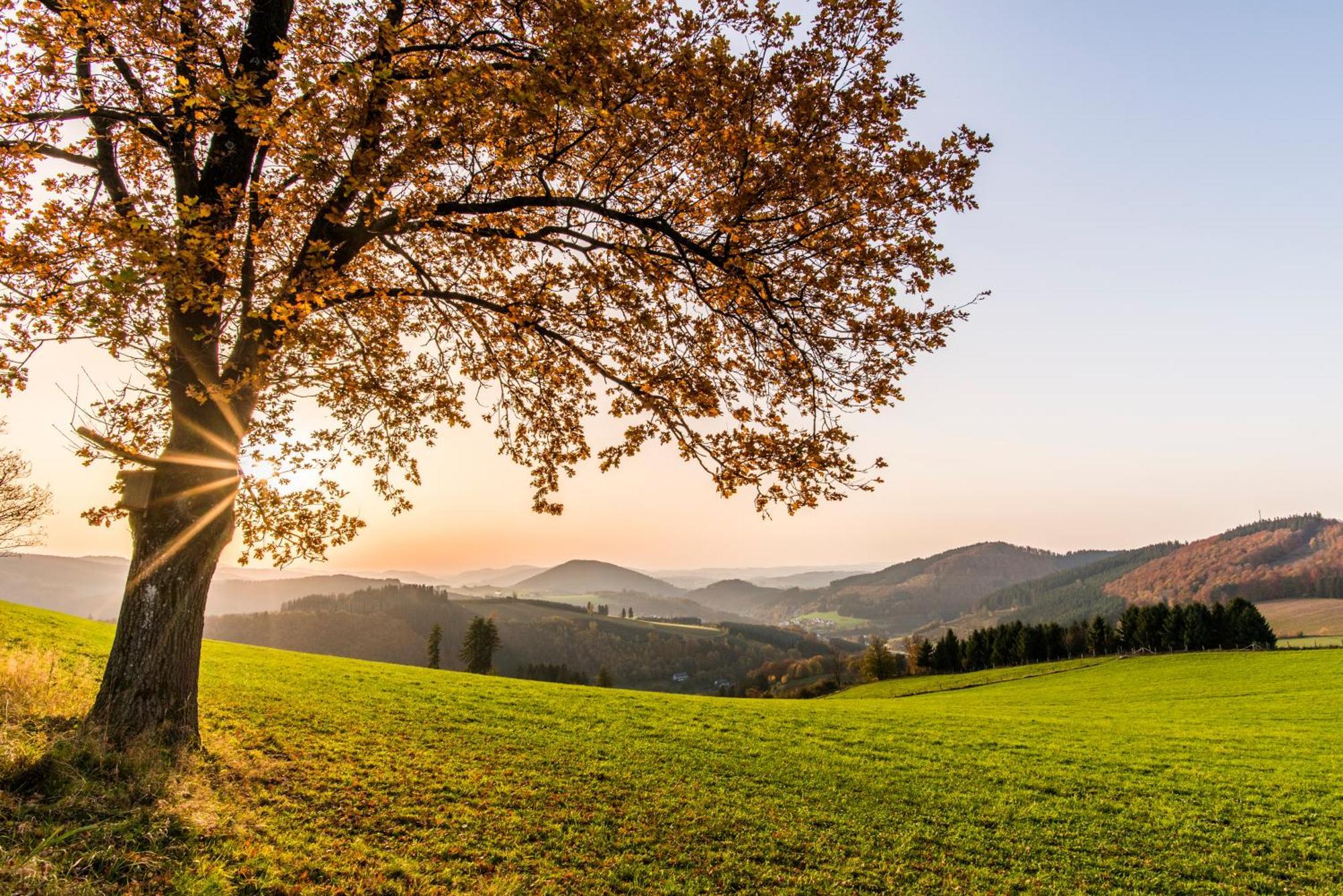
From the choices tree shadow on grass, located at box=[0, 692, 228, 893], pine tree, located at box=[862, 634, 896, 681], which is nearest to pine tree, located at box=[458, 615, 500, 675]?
pine tree, located at box=[862, 634, 896, 681]

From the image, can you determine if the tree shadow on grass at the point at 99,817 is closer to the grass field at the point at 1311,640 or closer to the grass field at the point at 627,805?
the grass field at the point at 627,805

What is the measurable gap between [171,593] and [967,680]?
70.4m

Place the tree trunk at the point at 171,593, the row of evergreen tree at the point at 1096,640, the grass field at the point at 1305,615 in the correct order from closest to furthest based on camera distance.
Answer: the tree trunk at the point at 171,593 < the row of evergreen tree at the point at 1096,640 < the grass field at the point at 1305,615

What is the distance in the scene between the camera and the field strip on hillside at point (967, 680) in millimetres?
58594

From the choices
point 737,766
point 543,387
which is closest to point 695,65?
point 543,387

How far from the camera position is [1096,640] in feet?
250

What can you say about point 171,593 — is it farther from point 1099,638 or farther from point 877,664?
point 1099,638

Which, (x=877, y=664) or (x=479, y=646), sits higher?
(x=479, y=646)

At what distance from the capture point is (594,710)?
59.2 feet

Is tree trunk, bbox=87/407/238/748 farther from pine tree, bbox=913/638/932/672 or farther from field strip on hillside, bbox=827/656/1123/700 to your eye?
pine tree, bbox=913/638/932/672

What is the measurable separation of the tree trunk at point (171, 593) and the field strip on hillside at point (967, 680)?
57974 mm

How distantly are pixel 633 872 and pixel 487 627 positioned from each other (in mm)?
71339

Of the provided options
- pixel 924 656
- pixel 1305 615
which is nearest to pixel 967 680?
pixel 924 656

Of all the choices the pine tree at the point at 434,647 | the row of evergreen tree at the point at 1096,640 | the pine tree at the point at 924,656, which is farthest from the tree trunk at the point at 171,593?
the pine tree at the point at 924,656
